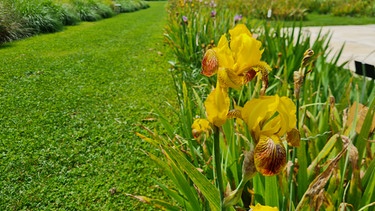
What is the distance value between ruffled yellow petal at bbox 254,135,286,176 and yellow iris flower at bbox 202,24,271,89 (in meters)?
0.16

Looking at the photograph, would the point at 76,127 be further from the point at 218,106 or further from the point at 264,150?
the point at 264,150

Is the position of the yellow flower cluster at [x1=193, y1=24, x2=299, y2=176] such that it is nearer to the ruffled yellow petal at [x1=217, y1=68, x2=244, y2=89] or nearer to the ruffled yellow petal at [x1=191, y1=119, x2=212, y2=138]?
the ruffled yellow petal at [x1=217, y1=68, x2=244, y2=89]

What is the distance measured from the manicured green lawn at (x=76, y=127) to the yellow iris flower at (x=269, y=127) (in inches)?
43.5

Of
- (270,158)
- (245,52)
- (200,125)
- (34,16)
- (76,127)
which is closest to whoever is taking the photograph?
(270,158)

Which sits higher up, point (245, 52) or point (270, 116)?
point (245, 52)

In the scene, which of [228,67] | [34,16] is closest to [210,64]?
[228,67]

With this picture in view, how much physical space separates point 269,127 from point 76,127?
2528 millimetres

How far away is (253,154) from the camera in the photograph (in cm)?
64

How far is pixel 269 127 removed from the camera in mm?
676

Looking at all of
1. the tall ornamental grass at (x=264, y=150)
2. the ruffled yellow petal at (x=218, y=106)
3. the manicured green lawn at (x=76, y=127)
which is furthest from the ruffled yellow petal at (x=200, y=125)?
the manicured green lawn at (x=76, y=127)

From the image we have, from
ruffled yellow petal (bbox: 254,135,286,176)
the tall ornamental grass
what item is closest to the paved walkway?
the tall ornamental grass

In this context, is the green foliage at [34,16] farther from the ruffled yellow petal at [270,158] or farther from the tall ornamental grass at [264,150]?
the ruffled yellow petal at [270,158]

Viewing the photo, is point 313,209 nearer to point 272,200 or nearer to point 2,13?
point 272,200

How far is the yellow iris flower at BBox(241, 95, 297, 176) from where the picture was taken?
1.96 ft
